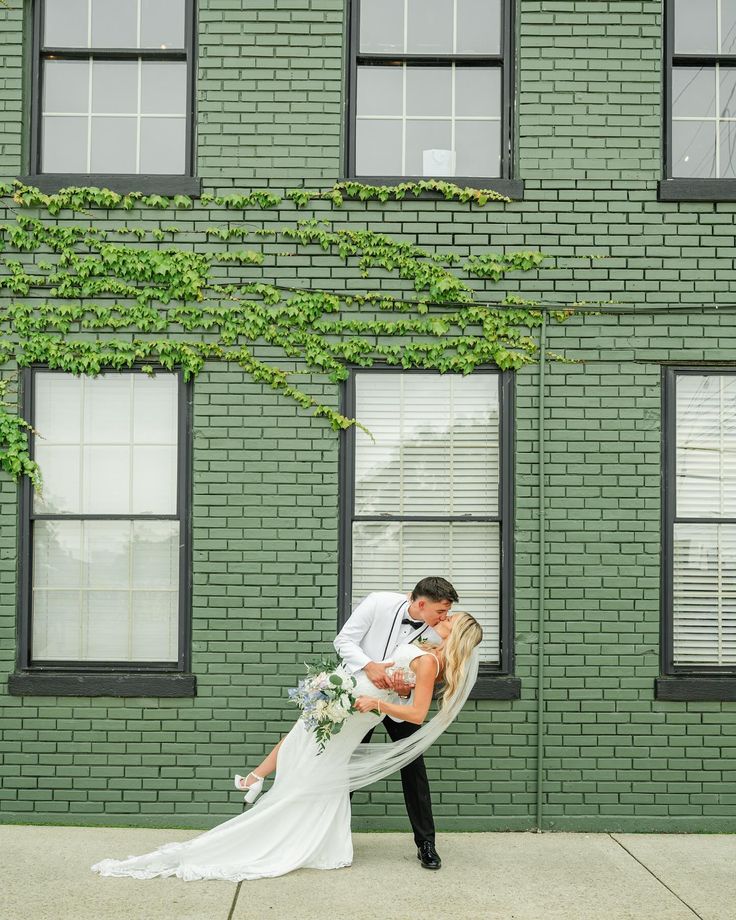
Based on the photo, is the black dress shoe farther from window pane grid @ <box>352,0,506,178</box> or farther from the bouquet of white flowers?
window pane grid @ <box>352,0,506,178</box>

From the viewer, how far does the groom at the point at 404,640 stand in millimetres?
5863

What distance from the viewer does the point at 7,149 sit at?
275 inches

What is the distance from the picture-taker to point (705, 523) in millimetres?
7012

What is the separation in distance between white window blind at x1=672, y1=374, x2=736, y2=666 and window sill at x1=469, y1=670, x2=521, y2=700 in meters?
1.13

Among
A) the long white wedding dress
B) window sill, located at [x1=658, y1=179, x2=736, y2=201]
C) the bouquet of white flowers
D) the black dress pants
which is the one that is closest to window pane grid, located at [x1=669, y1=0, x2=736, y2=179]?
window sill, located at [x1=658, y1=179, x2=736, y2=201]

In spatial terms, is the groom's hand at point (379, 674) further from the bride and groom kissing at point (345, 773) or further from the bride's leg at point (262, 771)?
the bride's leg at point (262, 771)

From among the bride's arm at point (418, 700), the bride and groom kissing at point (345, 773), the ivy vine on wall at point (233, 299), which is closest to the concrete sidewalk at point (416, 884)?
the bride and groom kissing at point (345, 773)

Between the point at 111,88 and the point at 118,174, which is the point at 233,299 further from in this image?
the point at 111,88

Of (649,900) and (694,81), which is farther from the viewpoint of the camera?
(694,81)

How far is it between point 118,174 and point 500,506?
345cm

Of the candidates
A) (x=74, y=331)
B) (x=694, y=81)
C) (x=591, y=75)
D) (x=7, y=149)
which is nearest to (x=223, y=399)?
(x=74, y=331)

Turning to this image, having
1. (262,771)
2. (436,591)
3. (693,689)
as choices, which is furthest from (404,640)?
(693,689)

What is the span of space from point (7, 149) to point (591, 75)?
13.1 feet

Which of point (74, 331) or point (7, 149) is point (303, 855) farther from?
point (7, 149)
